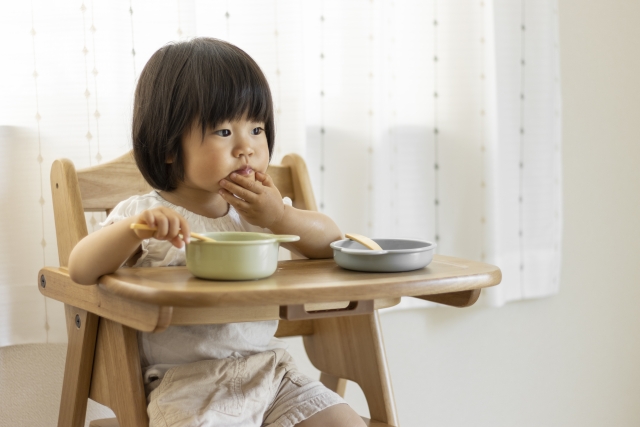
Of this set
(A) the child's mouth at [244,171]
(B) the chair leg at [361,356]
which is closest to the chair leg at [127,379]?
(A) the child's mouth at [244,171]

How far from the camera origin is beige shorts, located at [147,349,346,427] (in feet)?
2.90

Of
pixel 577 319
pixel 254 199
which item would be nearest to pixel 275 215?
pixel 254 199

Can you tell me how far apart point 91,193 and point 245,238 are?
0.38 m

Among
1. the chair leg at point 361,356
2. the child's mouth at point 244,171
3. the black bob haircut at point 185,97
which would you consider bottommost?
the chair leg at point 361,356

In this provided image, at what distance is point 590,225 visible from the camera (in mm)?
1767

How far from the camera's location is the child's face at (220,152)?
97 cm

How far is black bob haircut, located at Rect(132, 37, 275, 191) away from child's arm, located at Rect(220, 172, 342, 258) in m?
0.09

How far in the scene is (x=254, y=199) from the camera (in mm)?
950

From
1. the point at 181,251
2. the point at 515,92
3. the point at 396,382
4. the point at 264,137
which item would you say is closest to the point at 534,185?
Result: the point at 515,92

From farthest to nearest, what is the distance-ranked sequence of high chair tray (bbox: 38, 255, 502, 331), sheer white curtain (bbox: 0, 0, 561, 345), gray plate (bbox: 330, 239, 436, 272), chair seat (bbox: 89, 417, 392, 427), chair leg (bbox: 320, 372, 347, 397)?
chair leg (bbox: 320, 372, 347, 397), sheer white curtain (bbox: 0, 0, 561, 345), chair seat (bbox: 89, 417, 392, 427), gray plate (bbox: 330, 239, 436, 272), high chair tray (bbox: 38, 255, 502, 331)

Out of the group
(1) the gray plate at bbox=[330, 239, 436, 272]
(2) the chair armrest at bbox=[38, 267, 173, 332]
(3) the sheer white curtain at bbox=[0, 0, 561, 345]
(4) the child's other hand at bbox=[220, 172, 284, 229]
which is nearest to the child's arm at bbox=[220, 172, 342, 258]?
(4) the child's other hand at bbox=[220, 172, 284, 229]

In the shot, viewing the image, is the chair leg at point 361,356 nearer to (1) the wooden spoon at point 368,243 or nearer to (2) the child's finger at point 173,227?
(1) the wooden spoon at point 368,243

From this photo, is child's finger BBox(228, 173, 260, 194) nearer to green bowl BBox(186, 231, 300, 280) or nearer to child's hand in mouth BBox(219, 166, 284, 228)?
child's hand in mouth BBox(219, 166, 284, 228)

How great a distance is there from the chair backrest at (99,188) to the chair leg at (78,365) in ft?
0.34
